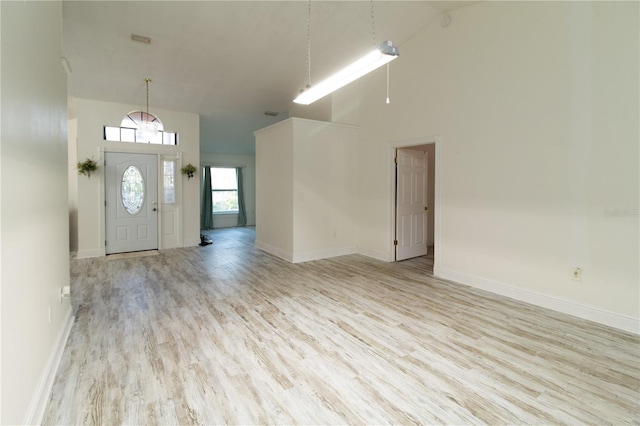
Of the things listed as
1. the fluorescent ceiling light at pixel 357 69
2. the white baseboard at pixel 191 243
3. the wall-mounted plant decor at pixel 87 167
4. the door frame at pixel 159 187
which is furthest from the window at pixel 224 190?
the fluorescent ceiling light at pixel 357 69

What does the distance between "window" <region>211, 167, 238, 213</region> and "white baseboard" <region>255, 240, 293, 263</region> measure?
4109 mm

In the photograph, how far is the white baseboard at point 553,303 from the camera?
3.05 meters

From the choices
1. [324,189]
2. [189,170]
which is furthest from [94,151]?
[324,189]

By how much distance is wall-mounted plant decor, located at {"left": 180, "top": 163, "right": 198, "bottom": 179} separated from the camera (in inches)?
269

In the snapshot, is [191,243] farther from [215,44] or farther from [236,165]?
[215,44]

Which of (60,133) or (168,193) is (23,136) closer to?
(60,133)

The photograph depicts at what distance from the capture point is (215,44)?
Result: 4617 mm

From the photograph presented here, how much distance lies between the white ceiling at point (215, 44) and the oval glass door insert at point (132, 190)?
4.56 feet

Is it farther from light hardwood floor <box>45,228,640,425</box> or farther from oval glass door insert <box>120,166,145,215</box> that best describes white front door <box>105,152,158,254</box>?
light hardwood floor <box>45,228,640,425</box>

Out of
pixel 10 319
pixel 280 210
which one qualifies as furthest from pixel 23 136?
pixel 280 210

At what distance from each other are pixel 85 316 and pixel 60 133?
186 centimetres

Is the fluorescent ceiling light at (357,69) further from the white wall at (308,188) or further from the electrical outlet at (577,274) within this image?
the electrical outlet at (577,274)

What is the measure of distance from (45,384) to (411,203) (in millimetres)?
5374

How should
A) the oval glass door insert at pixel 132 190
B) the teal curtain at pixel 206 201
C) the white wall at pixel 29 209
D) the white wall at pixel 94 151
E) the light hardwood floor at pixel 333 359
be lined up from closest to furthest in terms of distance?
the white wall at pixel 29 209 < the light hardwood floor at pixel 333 359 < the white wall at pixel 94 151 < the oval glass door insert at pixel 132 190 < the teal curtain at pixel 206 201
